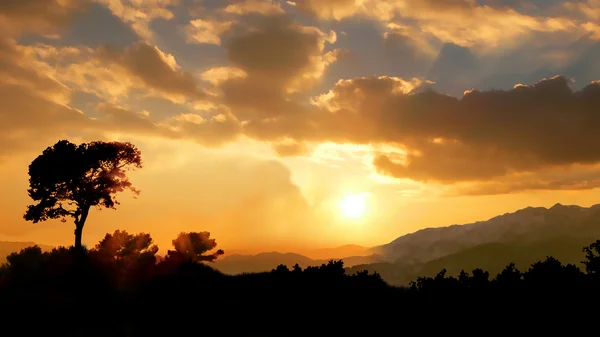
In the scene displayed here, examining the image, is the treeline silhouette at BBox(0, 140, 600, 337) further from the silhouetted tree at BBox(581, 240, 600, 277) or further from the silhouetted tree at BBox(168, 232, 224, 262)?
the silhouetted tree at BBox(168, 232, 224, 262)

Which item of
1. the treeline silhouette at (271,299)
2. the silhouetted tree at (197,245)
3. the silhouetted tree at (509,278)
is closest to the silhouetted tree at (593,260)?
the treeline silhouette at (271,299)

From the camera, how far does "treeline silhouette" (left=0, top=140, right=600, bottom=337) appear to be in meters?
20.5

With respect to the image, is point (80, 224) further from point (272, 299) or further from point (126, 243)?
point (272, 299)

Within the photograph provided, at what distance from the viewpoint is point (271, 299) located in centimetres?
2998

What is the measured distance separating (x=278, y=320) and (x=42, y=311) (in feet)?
55.9

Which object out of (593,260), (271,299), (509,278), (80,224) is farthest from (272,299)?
(80,224)

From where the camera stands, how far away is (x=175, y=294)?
3494 centimetres

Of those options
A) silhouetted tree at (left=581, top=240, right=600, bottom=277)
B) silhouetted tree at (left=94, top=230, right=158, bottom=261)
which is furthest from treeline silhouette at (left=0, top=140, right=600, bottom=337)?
silhouetted tree at (left=94, top=230, right=158, bottom=261)

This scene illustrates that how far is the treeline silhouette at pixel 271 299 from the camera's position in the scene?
20484 millimetres

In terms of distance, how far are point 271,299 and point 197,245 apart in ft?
127

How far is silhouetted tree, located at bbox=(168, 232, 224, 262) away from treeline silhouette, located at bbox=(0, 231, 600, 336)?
62.1ft

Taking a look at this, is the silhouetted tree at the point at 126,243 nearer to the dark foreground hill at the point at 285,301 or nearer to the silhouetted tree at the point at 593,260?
the dark foreground hill at the point at 285,301

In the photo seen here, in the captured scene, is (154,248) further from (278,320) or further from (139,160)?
(278,320)

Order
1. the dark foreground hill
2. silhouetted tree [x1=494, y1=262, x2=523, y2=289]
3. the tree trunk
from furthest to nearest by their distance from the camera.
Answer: the tree trunk, silhouetted tree [x1=494, y1=262, x2=523, y2=289], the dark foreground hill
